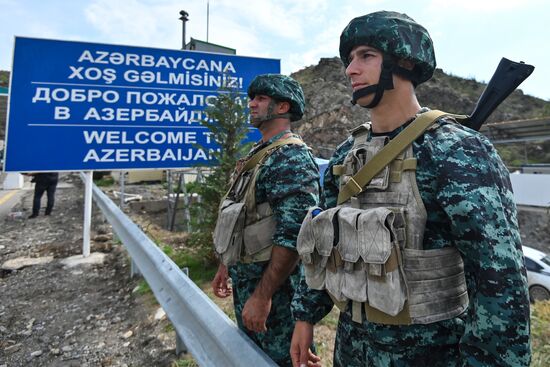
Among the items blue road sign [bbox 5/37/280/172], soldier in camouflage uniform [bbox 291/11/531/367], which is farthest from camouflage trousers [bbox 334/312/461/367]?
blue road sign [bbox 5/37/280/172]

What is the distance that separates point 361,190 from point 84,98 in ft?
15.3

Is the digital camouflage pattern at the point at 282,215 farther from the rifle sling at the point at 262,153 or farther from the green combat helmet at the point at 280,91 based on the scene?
the green combat helmet at the point at 280,91

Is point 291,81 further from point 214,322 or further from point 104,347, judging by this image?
point 104,347

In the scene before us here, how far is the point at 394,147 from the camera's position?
1022 millimetres

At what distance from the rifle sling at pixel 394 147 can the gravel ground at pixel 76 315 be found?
6.40ft

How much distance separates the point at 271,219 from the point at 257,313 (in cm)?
46

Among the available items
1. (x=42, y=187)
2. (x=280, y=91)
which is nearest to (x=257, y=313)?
(x=280, y=91)

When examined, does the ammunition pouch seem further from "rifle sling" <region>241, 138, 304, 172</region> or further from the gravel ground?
the gravel ground

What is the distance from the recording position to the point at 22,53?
429 cm

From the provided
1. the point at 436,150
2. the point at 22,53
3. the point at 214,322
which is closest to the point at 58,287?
the point at 22,53

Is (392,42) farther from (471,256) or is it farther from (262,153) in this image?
(262,153)

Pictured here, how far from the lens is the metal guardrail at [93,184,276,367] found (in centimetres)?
118

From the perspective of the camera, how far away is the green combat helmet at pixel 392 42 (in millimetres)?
1068

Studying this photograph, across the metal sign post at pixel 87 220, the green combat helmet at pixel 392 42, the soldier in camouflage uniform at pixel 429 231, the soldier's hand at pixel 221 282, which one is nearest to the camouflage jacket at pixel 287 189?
the soldier's hand at pixel 221 282
